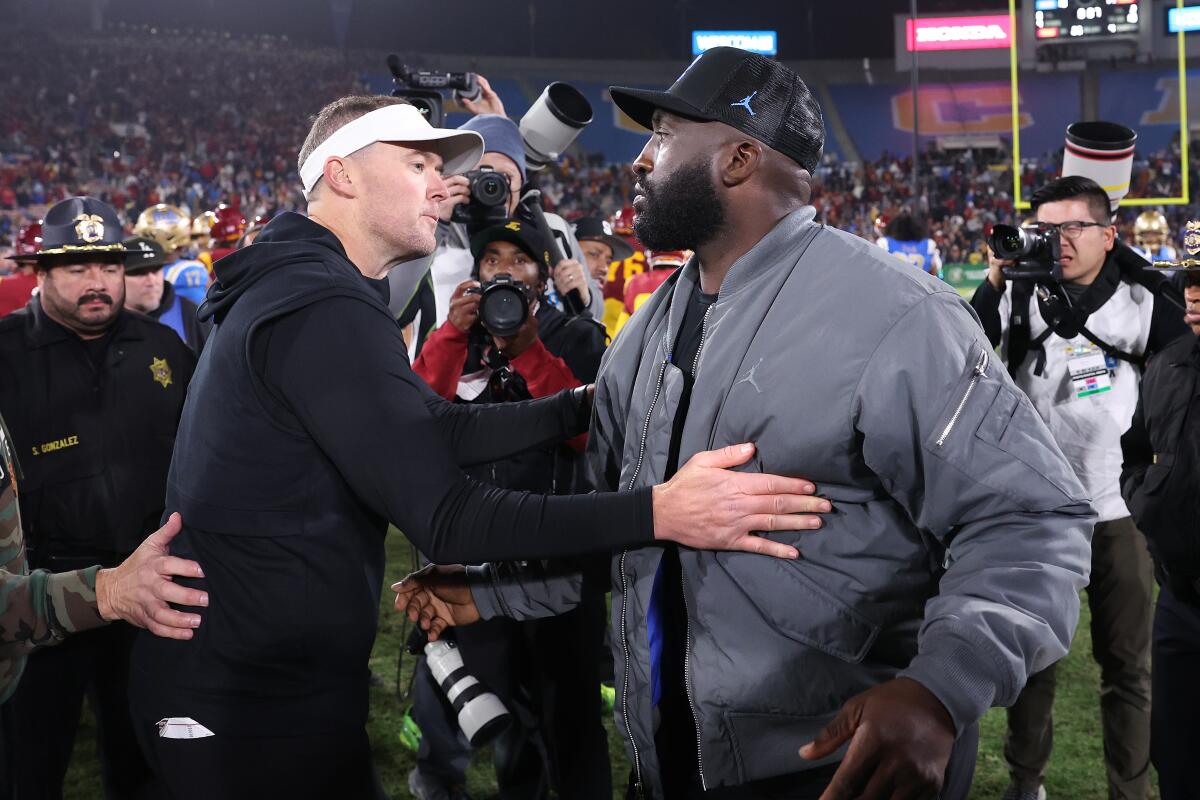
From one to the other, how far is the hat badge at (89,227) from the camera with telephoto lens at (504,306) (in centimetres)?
167

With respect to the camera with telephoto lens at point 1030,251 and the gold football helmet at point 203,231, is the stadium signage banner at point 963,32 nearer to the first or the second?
the gold football helmet at point 203,231

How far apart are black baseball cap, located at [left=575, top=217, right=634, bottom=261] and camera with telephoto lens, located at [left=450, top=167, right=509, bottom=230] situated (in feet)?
11.7

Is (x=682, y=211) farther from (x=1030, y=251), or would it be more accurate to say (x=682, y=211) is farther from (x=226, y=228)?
(x=226, y=228)

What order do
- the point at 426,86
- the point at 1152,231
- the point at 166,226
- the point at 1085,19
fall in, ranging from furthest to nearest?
the point at 1085,19 → the point at 1152,231 → the point at 166,226 → the point at 426,86

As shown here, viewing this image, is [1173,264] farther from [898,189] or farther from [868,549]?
[898,189]

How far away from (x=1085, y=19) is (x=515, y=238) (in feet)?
89.9

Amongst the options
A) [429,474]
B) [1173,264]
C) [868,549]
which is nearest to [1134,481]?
[1173,264]

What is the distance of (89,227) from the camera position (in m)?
3.93

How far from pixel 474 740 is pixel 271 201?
25.4 metres

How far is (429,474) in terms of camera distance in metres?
1.87

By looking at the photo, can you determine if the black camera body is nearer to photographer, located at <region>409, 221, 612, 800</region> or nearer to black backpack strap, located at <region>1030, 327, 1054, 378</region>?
photographer, located at <region>409, 221, 612, 800</region>

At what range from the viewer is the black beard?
1.95 m

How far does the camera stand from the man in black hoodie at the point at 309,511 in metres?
1.87

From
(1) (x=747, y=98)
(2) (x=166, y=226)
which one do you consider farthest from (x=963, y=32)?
(1) (x=747, y=98)
